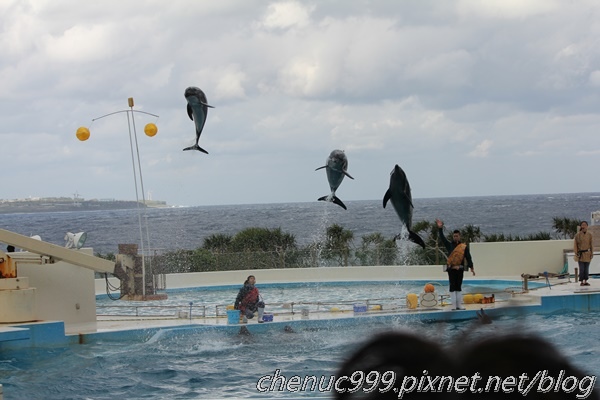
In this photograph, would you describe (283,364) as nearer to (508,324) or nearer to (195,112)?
(195,112)

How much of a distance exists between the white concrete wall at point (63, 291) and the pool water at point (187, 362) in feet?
4.15

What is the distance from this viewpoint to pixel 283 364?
9.55 metres

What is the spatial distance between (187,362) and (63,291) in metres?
3.11

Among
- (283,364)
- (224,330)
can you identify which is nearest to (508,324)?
(283,364)

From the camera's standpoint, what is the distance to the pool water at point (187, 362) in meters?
8.38

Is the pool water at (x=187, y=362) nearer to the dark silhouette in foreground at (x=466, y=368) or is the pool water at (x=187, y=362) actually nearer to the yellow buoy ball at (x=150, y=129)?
the yellow buoy ball at (x=150, y=129)

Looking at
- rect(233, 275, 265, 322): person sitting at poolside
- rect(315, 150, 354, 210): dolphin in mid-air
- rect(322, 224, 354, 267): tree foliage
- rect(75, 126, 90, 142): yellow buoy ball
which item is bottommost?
rect(233, 275, 265, 322): person sitting at poolside

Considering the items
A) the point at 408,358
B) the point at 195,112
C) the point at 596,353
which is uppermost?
the point at 195,112

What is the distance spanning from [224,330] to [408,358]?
10866 millimetres

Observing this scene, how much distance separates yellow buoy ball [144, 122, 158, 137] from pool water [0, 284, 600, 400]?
437 cm

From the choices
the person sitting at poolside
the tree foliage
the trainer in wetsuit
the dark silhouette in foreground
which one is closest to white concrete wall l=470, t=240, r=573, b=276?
the tree foliage

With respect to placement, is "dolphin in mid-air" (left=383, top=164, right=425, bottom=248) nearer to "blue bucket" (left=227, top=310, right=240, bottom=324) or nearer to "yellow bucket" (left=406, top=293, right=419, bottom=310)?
"yellow bucket" (left=406, top=293, right=419, bottom=310)

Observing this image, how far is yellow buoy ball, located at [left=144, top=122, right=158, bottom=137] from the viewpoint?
1478cm

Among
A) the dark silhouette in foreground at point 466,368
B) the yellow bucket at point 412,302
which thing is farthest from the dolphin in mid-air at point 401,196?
the dark silhouette in foreground at point 466,368
